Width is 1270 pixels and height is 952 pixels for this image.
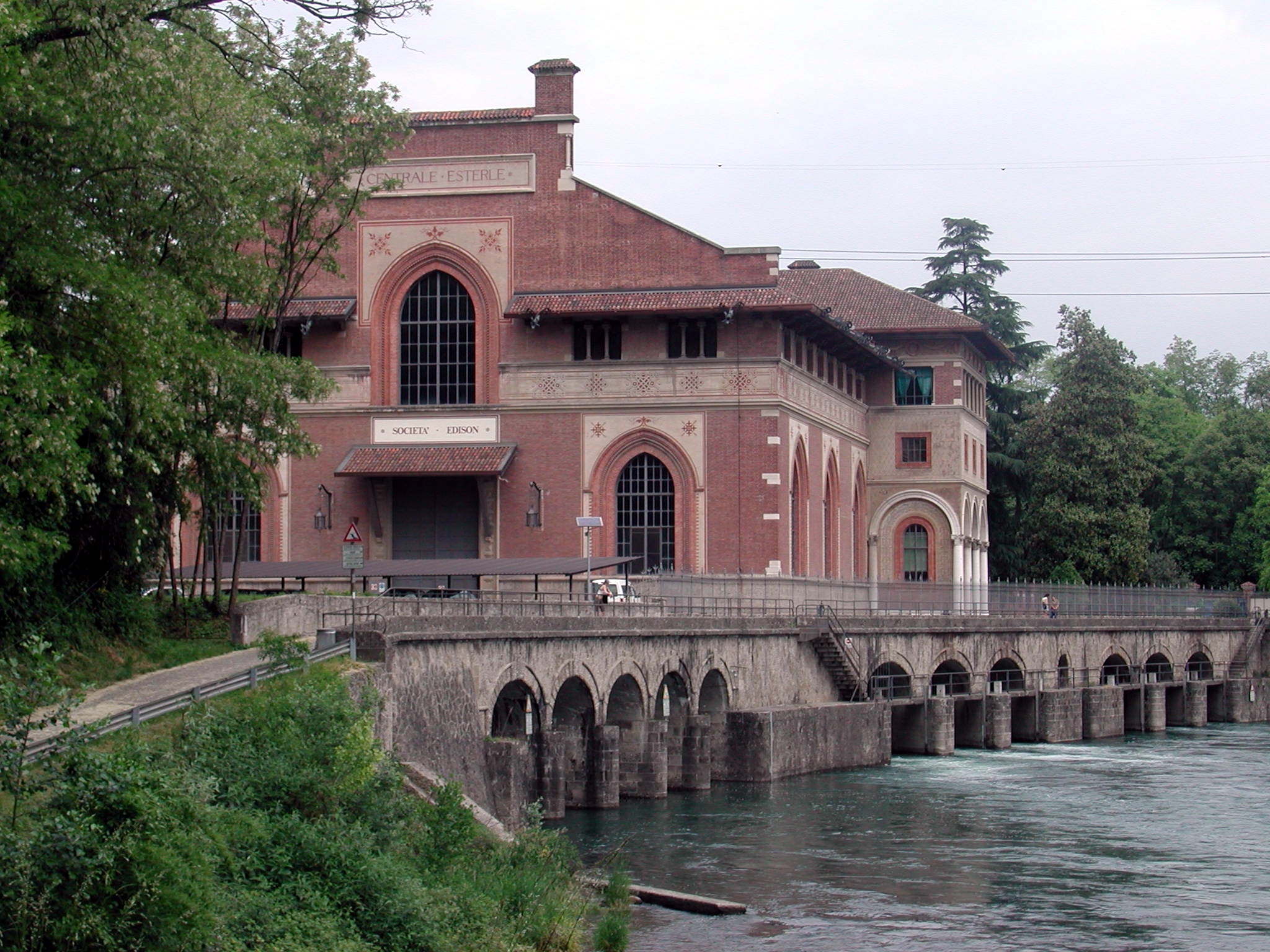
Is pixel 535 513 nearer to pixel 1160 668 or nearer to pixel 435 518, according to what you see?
pixel 435 518

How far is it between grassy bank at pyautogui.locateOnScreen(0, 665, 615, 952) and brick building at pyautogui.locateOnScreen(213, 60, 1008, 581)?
3091 cm

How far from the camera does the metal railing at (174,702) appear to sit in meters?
→ 19.3

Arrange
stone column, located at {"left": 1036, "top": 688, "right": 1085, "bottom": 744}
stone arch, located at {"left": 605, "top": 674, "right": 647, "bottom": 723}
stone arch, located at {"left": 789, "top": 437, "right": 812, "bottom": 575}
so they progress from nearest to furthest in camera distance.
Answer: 1. stone arch, located at {"left": 605, "top": 674, "right": 647, "bottom": 723}
2. stone column, located at {"left": 1036, "top": 688, "right": 1085, "bottom": 744}
3. stone arch, located at {"left": 789, "top": 437, "right": 812, "bottom": 575}

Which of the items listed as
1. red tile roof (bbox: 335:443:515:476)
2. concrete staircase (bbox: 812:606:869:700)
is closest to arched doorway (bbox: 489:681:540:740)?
concrete staircase (bbox: 812:606:869:700)

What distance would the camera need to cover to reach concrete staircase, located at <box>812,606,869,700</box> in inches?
2007

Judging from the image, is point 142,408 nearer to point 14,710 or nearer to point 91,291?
point 91,291

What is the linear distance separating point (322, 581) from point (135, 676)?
27.9 m

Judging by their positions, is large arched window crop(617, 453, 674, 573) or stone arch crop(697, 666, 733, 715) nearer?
stone arch crop(697, 666, 733, 715)

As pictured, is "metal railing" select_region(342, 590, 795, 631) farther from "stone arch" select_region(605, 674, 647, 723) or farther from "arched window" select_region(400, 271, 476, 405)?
"arched window" select_region(400, 271, 476, 405)

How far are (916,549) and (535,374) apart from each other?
2267cm

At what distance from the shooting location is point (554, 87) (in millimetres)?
58625

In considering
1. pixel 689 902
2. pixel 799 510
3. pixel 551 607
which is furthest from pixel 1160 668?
pixel 689 902

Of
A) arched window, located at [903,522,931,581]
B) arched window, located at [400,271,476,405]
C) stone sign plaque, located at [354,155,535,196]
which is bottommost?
arched window, located at [903,522,931,581]

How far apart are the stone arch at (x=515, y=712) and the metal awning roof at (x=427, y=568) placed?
8961 mm
